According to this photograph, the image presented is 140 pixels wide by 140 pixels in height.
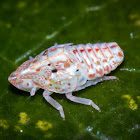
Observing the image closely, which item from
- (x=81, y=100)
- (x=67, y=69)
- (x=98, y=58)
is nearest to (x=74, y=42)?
(x=98, y=58)

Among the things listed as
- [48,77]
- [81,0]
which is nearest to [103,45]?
[48,77]

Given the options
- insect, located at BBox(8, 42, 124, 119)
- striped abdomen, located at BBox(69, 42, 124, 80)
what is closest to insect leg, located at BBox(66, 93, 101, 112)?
insect, located at BBox(8, 42, 124, 119)

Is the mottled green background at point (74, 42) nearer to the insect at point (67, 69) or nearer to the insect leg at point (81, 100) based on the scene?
the insect leg at point (81, 100)

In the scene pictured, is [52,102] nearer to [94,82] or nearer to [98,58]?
[94,82]

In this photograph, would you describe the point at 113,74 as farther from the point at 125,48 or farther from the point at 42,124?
the point at 42,124

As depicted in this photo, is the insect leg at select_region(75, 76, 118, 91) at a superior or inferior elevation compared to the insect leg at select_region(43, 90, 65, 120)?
inferior

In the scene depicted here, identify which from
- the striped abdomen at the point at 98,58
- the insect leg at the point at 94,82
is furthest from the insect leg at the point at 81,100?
the striped abdomen at the point at 98,58

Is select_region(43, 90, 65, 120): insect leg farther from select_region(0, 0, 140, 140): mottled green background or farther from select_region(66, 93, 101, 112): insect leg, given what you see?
select_region(66, 93, 101, 112): insect leg
